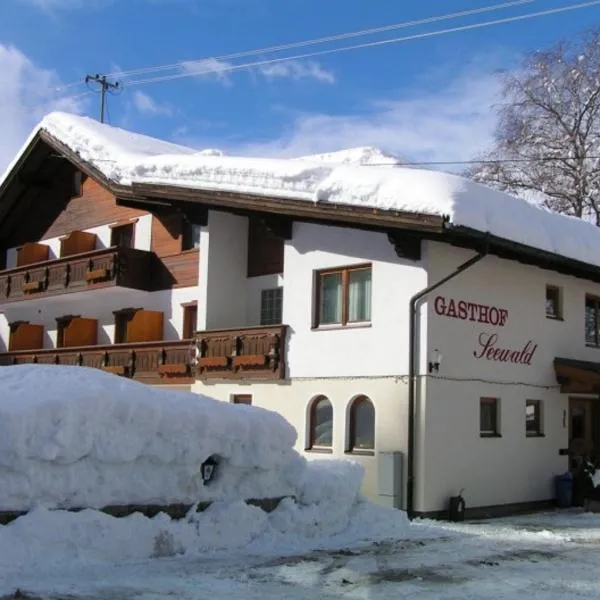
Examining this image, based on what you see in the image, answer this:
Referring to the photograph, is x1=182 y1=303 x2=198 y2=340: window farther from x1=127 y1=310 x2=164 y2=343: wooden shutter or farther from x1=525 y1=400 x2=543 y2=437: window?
x1=525 y1=400 x2=543 y2=437: window

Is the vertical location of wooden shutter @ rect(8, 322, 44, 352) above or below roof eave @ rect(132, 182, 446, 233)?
below

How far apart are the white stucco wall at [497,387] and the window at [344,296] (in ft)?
5.32

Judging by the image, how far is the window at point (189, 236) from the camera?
22.9 metres

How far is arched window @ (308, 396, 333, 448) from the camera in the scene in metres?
17.6

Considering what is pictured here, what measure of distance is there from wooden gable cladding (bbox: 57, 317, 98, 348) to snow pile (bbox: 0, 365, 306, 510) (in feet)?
47.4

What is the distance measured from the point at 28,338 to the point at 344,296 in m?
14.4

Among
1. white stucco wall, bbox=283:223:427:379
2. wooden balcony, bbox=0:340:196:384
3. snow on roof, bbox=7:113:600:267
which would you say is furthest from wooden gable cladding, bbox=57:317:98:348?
white stucco wall, bbox=283:223:427:379

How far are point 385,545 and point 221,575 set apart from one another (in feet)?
11.7

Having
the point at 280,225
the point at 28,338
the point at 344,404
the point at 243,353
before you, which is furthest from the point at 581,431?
the point at 28,338

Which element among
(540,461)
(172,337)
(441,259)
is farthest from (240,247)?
(540,461)

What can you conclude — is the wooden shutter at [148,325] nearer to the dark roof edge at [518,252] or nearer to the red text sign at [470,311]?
the red text sign at [470,311]

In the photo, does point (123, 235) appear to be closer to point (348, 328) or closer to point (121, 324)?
point (121, 324)

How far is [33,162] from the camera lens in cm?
2883

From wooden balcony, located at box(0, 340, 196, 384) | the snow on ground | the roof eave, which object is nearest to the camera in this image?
the snow on ground
